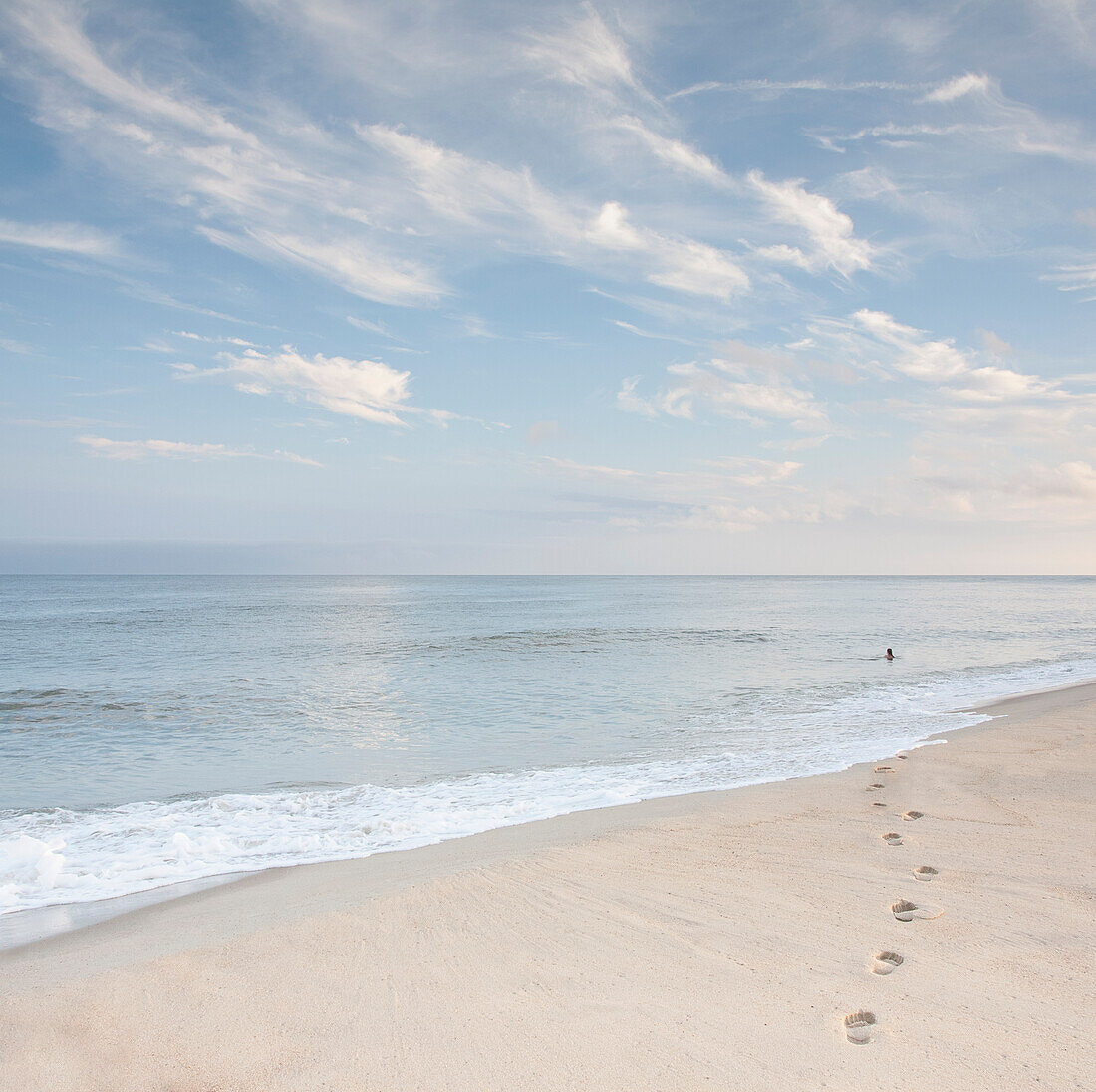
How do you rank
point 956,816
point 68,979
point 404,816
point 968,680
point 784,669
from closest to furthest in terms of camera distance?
1. point 68,979
2. point 956,816
3. point 404,816
4. point 968,680
5. point 784,669

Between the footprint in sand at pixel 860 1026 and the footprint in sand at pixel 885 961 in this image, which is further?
the footprint in sand at pixel 885 961

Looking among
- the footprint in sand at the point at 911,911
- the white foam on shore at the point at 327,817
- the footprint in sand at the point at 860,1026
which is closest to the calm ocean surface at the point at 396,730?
the white foam on shore at the point at 327,817

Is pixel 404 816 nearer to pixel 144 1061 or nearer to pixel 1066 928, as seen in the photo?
pixel 144 1061

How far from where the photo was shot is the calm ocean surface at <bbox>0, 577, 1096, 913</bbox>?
784 centimetres

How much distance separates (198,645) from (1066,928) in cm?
3352

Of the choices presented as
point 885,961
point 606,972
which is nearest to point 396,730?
point 606,972

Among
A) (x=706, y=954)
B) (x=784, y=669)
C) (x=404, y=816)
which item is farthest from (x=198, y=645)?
(x=706, y=954)

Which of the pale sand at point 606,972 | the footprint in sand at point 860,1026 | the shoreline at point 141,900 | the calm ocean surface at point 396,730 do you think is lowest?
the calm ocean surface at point 396,730

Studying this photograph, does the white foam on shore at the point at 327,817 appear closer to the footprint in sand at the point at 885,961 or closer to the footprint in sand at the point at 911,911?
the footprint in sand at the point at 911,911

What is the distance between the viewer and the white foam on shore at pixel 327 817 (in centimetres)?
671

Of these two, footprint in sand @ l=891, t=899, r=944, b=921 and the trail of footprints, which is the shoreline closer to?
the trail of footprints

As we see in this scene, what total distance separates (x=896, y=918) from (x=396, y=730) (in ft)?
35.2

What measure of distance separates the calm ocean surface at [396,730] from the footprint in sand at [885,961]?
14.9ft

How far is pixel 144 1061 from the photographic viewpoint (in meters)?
3.62
